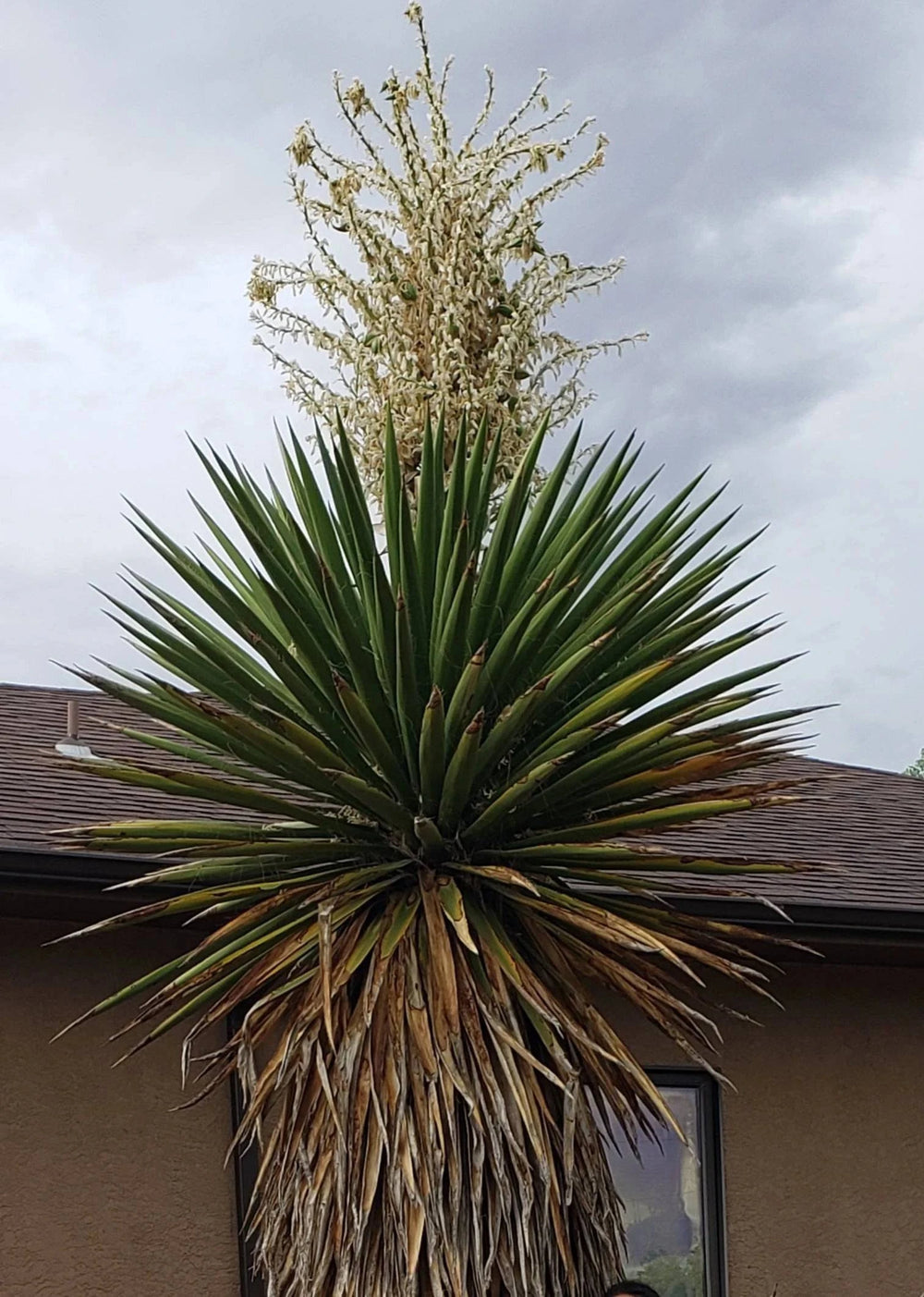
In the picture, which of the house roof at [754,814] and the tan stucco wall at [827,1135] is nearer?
the house roof at [754,814]

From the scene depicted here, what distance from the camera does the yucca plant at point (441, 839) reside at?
18.2 feet

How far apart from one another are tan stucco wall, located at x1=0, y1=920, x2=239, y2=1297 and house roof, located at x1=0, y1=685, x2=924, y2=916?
0.66 m

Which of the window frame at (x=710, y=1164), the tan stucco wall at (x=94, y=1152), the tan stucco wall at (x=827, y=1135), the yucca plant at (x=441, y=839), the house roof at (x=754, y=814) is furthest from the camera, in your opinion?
the tan stucco wall at (x=827, y=1135)

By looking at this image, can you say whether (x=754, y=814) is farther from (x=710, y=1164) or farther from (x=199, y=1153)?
(x=199, y=1153)

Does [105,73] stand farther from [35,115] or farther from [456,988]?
[456,988]

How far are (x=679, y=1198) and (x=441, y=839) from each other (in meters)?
3.33

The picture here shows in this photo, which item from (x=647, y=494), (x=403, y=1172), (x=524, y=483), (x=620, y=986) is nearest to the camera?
(x=403, y=1172)

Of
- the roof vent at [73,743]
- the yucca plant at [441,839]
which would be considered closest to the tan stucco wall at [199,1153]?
the yucca plant at [441,839]

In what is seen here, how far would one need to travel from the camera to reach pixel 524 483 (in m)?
6.20

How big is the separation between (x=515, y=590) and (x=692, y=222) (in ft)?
21.8

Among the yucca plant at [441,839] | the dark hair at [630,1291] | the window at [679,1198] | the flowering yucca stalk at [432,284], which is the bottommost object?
the window at [679,1198]

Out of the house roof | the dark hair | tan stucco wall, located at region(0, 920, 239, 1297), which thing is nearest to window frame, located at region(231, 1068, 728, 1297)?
the house roof

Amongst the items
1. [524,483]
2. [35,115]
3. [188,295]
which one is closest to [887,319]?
[188,295]

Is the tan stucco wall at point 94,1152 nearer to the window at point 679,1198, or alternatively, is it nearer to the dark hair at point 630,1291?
the window at point 679,1198
